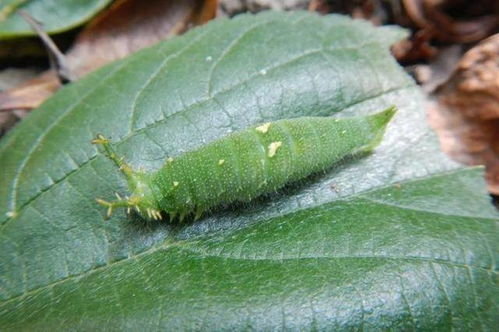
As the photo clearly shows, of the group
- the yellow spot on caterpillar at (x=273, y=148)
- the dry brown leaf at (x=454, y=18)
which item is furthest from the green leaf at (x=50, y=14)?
the dry brown leaf at (x=454, y=18)

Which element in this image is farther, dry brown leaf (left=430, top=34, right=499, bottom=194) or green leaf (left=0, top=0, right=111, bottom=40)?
green leaf (left=0, top=0, right=111, bottom=40)

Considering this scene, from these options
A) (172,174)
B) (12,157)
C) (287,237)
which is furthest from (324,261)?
(12,157)

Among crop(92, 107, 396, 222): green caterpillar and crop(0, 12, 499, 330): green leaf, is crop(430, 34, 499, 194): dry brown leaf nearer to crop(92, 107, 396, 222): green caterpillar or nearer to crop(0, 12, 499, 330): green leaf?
crop(0, 12, 499, 330): green leaf

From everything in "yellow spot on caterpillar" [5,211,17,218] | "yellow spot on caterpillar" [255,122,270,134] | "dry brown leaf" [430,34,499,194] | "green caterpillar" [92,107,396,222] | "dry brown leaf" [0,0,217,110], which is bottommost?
"dry brown leaf" [430,34,499,194]

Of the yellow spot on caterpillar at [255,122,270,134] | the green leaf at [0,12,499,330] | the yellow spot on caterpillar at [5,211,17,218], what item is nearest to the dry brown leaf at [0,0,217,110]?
the green leaf at [0,12,499,330]

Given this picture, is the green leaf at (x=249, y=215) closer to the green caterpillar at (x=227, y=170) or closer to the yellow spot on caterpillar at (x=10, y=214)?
the yellow spot on caterpillar at (x=10, y=214)

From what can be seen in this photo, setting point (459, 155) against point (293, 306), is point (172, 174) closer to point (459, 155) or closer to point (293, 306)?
point (293, 306)

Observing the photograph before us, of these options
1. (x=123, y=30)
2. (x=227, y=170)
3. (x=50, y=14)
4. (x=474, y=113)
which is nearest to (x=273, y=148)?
(x=227, y=170)
